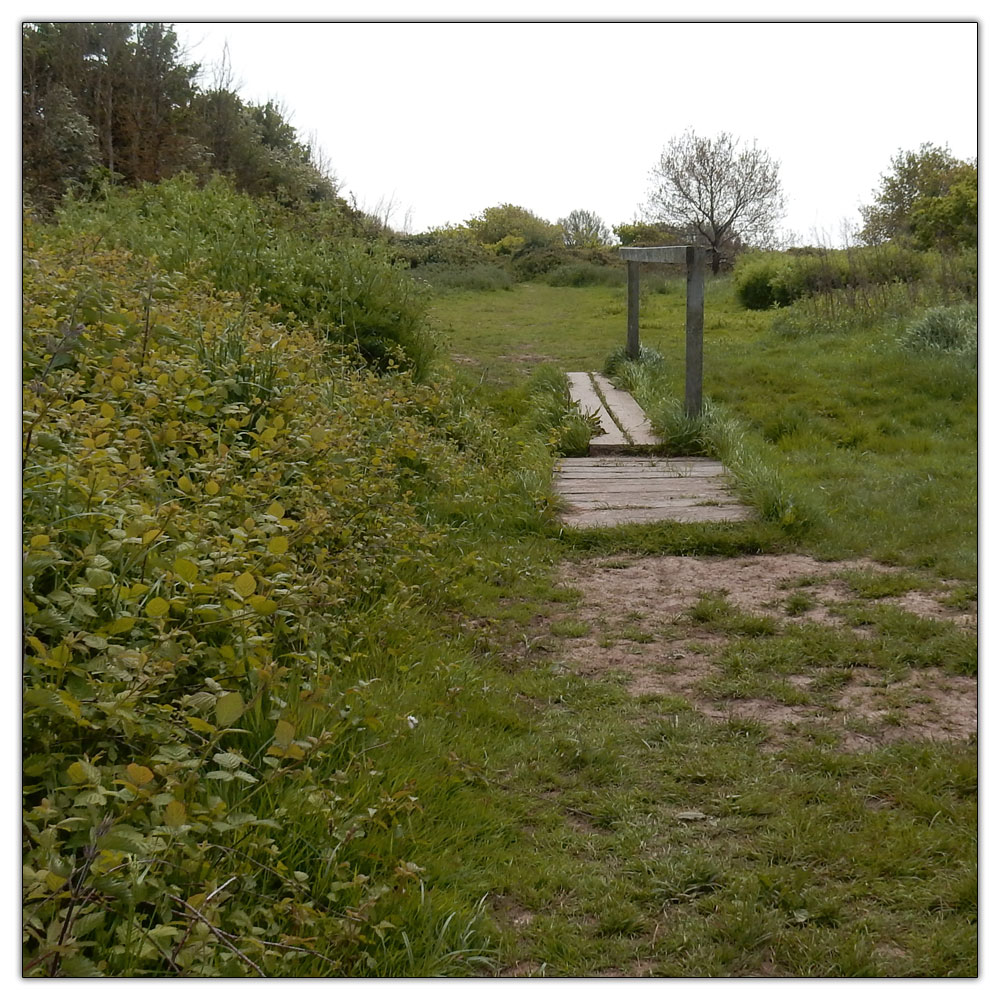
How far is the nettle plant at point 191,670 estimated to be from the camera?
210cm

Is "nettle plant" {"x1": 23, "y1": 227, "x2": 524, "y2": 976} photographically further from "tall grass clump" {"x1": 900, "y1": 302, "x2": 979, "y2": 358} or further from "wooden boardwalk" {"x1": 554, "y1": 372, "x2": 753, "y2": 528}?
"tall grass clump" {"x1": 900, "y1": 302, "x2": 979, "y2": 358}

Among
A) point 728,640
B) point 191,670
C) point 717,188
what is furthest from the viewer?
point 717,188

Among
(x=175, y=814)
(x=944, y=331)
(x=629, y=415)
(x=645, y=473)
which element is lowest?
(x=175, y=814)

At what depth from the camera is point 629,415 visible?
890 centimetres

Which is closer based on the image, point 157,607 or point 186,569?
point 157,607

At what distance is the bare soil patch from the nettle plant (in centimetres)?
96

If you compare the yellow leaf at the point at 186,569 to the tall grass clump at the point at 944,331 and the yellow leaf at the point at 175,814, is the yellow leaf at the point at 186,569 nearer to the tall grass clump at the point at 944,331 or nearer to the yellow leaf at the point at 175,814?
Answer: the yellow leaf at the point at 175,814

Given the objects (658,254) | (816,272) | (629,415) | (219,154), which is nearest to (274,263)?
(219,154)

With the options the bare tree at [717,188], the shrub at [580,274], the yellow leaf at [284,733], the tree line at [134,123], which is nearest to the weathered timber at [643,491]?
the tree line at [134,123]

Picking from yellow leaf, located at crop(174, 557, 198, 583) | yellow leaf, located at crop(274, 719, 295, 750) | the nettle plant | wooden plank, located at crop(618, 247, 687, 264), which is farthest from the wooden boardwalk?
yellow leaf, located at crop(274, 719, 295, 750)

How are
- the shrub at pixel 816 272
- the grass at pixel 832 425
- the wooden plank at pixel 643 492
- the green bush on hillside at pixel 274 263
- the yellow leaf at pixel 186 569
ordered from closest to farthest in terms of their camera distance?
the yellow leaf at pixel 186 569, the grass at pixel 832 425, the wooden plank at pixel 643 492, the green bush on hillside at pixel 274 263, the shrub at pixel 816 272

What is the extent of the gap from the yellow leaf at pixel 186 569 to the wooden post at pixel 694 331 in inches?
230

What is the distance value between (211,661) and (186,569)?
289 mm

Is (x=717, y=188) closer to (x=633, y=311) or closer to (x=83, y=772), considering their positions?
→ (x=633, y=311)
